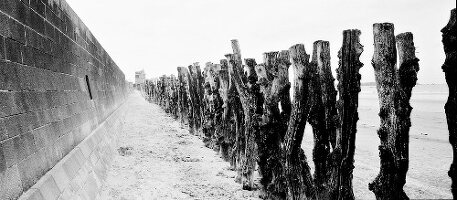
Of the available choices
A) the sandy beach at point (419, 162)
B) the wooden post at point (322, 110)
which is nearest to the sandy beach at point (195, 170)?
the sandy beach at point (419, 162)

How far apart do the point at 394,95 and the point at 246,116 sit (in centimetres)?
255

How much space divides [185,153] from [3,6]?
224 inches

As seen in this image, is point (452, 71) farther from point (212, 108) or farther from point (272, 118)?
point (212, 108)

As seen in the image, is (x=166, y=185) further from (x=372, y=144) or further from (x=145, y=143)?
(x=372, y=144)

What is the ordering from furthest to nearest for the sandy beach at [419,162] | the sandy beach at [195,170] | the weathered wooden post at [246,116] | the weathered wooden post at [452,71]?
1. the sandy beach at [419,162]
2. the sandy beach at [195,170]
3. the weathered wooden post at [246,116]
4. the weathered wooden post at [452,71]

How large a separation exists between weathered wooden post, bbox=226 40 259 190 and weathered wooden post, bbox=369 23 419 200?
2.05 meters

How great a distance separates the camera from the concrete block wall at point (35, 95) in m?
2.73

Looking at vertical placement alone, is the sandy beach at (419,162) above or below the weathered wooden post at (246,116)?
below

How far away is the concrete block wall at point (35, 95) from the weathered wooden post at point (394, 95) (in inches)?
118

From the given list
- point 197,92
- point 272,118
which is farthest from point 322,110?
point 197,92

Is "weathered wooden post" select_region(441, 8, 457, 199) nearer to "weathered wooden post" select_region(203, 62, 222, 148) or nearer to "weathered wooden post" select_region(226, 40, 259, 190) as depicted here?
"weathered wooden post" select_region(226, 40, 259, 190)

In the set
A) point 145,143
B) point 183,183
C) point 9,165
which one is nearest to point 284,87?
point 183,183

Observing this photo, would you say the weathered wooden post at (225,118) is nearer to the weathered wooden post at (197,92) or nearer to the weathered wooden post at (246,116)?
the weathered wooden post at (246,116)

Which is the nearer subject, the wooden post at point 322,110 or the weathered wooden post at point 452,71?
the weathered wooden post at point 452,71
